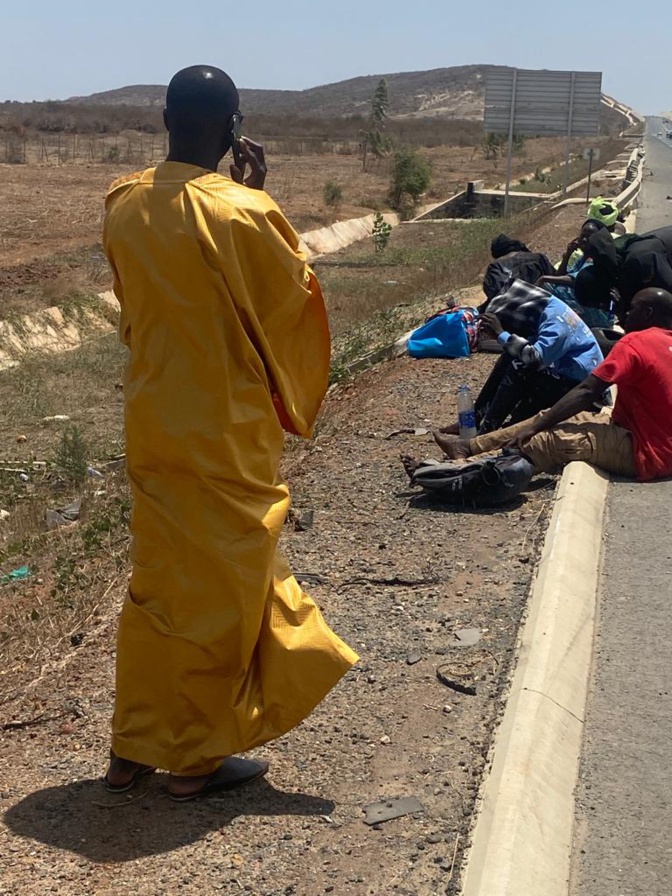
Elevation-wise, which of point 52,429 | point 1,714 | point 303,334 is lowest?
point 52,429

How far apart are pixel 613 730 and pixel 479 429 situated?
12.5ft

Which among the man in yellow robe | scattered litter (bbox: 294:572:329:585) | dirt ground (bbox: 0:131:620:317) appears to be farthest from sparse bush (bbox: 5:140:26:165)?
the man in yellow robe

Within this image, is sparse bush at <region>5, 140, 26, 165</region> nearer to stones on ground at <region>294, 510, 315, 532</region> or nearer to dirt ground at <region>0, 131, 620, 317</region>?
dirt ground at <region>0, 131, 620, 317</region>

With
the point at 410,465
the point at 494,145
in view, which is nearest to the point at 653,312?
the point at 410,465

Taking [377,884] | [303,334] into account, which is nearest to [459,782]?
[377,884]

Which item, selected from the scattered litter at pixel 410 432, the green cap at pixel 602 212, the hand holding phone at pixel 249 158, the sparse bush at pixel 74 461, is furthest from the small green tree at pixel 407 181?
the hand holding phone at pixel 249 158

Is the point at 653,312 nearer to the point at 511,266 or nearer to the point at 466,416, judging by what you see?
the point at 466,416

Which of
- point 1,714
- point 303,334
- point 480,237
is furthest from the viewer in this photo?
point 480,237

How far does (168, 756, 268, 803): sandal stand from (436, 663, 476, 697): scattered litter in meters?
0.91

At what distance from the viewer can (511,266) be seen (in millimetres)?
10141

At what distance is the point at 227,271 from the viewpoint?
3.29m

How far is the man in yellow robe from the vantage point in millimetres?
3334

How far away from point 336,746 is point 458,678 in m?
0.64

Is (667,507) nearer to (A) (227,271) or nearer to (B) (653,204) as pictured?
(A) (227,271)
